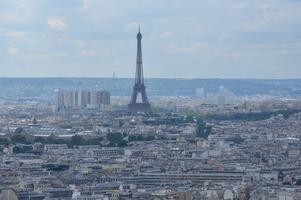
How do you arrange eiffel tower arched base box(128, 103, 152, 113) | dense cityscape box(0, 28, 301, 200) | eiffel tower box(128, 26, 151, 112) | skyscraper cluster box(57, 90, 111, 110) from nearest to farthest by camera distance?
dense cityscape box(0, 28, 301, 200), eiffel tower box(128, 26, 151, 112), eiffel tower arched base box(128, 103, 152, 113), skyscraper cluster box(57, 90, 111, 110)

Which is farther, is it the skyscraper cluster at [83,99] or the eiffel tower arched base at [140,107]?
the skyscraper cluster at [83,99]

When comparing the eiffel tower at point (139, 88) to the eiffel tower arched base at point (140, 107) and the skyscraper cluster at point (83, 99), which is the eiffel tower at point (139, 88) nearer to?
the eiffel tower arched base at point (140, 107)

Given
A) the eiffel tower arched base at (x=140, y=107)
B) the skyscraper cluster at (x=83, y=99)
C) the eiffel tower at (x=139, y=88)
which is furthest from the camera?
the skyscraper cluster at (x=83, y=99)

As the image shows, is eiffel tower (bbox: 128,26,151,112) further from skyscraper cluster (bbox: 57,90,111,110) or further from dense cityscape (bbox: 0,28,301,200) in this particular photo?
skyscraper cluster (bbox: 57,90,111,110)

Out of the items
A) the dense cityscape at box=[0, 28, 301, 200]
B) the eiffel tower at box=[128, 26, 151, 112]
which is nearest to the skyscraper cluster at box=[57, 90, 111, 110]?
the dense cityscape at box=[0, 28, 301, 200]

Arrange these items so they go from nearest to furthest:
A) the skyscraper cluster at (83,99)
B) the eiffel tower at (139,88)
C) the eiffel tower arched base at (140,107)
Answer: the eiffel tower at (139,88) → the eiffel tower arched base at (140,107) → the skyscraper cluster at (83,99)

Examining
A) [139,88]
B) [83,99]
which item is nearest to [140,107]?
[139,88]

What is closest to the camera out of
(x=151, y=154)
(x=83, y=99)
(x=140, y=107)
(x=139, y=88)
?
(x=151, y=154)

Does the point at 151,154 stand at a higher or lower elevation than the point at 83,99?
lower

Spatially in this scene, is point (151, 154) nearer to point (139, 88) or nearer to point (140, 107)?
point (139, 88)

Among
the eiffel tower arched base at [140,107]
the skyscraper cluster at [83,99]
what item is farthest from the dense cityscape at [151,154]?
the skyscraper cluster at [83,99]
